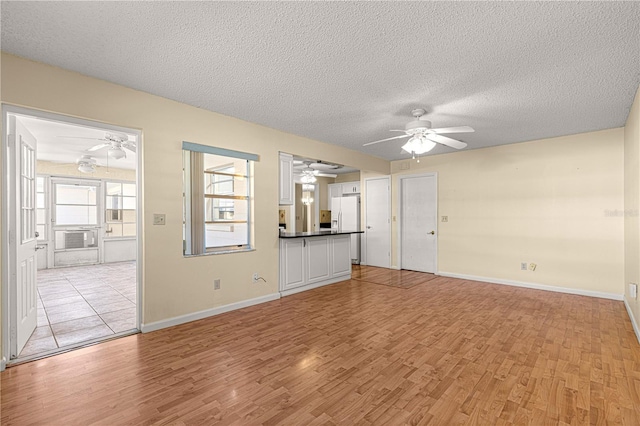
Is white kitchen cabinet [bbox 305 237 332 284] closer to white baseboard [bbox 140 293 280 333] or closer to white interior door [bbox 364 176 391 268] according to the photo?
white baseboard [bbox 140 293 280 333]

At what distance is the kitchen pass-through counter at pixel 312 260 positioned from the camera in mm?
4758

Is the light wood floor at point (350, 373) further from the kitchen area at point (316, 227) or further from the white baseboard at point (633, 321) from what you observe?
the kitchen area at point (316, 227)

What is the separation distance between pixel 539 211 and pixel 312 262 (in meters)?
4.04

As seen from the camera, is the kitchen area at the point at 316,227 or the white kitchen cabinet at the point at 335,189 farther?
the white kitchen cabinet at the point at 335,189

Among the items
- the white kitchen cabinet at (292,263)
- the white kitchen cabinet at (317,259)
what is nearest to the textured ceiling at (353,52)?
the white kitchen cabinet at (292,263)

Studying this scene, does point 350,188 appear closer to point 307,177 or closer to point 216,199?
point 307,177

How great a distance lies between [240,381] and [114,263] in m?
7.31

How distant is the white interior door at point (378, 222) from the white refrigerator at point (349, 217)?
328 mm

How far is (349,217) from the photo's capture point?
792cm

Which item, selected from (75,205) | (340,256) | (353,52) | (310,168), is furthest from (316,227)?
(353,52)

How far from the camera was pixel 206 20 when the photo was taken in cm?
206

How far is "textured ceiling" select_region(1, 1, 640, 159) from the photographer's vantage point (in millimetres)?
1958

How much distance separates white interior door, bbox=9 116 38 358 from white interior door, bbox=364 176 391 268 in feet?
19.7

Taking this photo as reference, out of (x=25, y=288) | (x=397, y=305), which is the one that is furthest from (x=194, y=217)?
(x=397, y=305)
